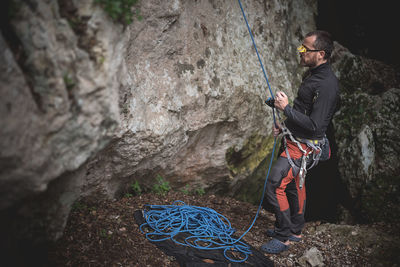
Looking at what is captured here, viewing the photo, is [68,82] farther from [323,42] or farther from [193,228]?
[323,42]

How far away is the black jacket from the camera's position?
3.30 m

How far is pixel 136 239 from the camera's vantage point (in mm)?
3295

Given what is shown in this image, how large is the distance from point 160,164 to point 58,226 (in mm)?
1831

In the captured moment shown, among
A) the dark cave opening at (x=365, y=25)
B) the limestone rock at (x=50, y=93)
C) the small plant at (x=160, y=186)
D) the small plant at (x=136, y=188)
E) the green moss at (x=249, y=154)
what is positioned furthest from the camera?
the dark cave opening at (x=365, y=25)

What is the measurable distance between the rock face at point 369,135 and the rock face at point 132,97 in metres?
1.05

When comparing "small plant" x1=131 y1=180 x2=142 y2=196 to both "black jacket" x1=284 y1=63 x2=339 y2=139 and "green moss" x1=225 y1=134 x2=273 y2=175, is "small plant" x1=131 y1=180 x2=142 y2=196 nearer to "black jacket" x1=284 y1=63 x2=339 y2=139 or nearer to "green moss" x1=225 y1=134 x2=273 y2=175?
"green moss" x1=225 y1=134 x2=273 y2=175

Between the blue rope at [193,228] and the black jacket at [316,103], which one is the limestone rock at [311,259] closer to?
the blue rope at [193,228]

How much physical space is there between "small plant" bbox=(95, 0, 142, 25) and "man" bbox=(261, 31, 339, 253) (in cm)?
201

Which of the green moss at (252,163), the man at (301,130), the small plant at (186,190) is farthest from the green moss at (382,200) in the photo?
→ the small plant at (186,190)

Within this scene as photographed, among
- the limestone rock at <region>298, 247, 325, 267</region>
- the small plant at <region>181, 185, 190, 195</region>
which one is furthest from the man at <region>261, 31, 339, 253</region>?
the small plant at <region>181, 185, 190, 195</region>

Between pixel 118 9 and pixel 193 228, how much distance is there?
107 inches

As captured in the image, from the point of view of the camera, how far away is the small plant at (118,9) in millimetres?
2164

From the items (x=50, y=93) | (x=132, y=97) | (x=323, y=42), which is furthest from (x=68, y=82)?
(x=323, y=42)

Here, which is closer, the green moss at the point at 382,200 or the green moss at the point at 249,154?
the green moss at the point at 382,200
